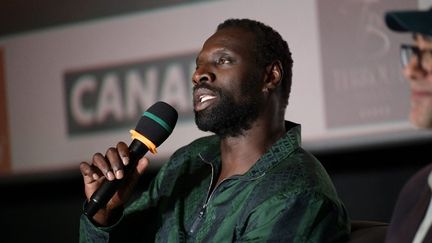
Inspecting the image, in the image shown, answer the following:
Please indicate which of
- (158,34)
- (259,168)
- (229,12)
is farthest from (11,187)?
(259,168)

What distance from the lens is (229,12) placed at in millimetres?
2988

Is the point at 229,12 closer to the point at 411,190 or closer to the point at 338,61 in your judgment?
the point at 338,61

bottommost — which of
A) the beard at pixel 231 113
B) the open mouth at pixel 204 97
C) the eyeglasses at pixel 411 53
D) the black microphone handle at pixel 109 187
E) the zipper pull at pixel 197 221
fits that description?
the zipper pull at pixel 197 221

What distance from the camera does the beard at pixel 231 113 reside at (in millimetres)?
1670

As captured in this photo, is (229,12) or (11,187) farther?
(11,187)

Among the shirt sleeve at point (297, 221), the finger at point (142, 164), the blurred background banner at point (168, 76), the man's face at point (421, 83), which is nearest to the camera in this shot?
the man's face at point (421, 83)

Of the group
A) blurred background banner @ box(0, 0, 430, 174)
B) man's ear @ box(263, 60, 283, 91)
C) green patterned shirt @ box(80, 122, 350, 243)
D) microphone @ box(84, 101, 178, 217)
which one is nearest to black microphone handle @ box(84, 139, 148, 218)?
microphone @ box(84, 101, 178, 217)

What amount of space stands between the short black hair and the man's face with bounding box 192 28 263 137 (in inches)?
0.9

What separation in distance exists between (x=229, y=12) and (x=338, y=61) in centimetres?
51

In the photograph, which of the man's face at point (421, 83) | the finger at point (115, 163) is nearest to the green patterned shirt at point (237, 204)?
the finger at point (115, 163)

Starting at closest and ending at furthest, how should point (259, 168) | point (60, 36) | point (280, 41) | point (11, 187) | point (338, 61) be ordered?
1. point (259, 168)
2. point (280, 41)
3. point (338, 61)
4. point (60, 36)
5. point (11, 187)

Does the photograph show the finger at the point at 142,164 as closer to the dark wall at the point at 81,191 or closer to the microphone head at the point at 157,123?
the microphone head at the point at 157,123

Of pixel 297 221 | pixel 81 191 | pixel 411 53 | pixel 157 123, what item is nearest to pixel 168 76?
pixel 81 191

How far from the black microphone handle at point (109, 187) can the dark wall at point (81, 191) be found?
1442mm
